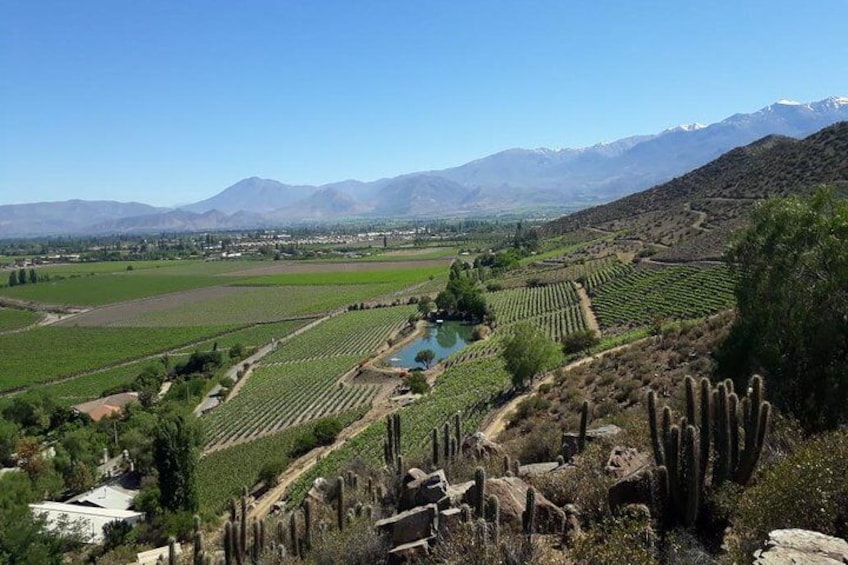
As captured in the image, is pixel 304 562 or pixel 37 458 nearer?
pixel 304 562

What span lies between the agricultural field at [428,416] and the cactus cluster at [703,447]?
33.2 feet

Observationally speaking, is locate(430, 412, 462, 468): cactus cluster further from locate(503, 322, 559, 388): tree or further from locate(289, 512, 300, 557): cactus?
locate(503, 322, 559, 388): tree

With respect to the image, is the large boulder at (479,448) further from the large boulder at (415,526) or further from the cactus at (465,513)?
the cactus at (465,513)

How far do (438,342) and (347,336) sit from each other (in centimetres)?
1143

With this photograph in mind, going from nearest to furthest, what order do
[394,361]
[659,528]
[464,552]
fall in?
[464,552] → [659,528] → [394,361]

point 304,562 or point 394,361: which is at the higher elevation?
point 304,562

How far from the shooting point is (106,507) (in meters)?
Result: 30.1

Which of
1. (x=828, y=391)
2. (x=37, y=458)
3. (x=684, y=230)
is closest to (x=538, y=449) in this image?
(x=828, y=391)

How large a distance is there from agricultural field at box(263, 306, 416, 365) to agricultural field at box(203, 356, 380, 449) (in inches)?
194

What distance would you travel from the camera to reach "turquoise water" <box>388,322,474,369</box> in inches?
2475

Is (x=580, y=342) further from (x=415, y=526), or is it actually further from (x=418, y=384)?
(x=415, y=526)

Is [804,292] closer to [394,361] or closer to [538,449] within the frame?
[538,449]

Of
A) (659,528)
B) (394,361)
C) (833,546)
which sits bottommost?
(394,361)

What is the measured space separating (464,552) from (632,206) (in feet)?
419
